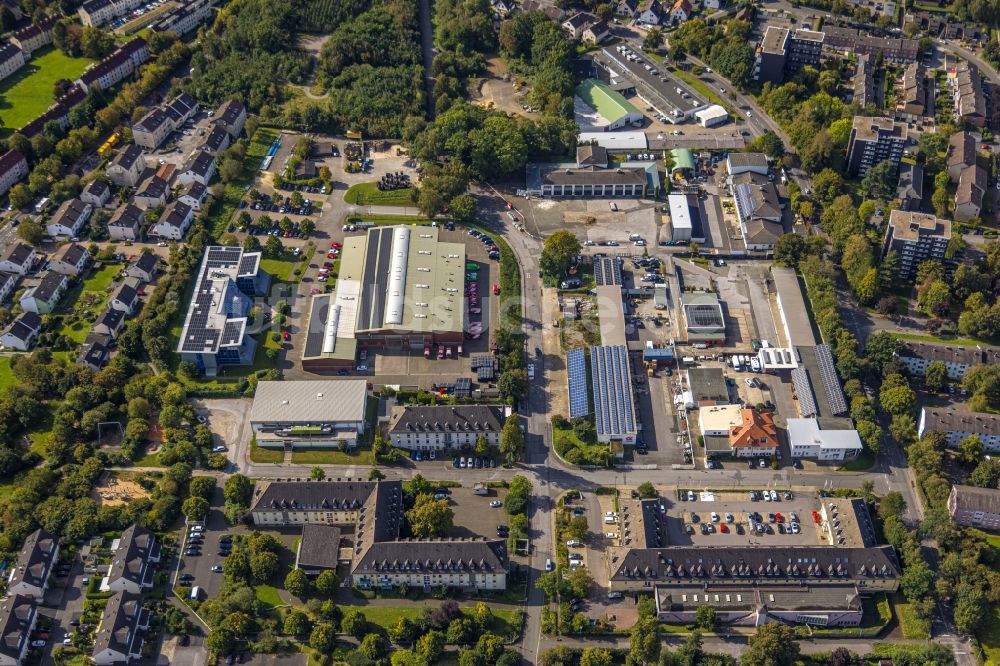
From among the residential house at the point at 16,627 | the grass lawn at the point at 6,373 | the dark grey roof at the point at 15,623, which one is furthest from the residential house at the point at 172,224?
the dark grey roof at the point at 15,623

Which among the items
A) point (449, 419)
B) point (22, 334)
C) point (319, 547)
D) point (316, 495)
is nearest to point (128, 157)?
point (22, 334)

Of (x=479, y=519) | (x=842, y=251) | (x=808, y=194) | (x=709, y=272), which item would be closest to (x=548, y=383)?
(x=479, y=519)

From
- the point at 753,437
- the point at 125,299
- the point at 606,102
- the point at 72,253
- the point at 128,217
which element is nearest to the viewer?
the point at 753,437

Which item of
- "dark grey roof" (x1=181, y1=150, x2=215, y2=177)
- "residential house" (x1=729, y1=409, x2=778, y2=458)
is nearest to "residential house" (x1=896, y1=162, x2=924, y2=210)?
"residential house" (x1=729, y1=409, x2=778, y2=458)

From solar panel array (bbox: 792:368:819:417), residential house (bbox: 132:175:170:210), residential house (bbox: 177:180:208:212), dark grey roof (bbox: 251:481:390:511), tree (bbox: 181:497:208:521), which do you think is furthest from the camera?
residential house (bbox: 132:175:170:210)

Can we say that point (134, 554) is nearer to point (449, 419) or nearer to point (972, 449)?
point (449, 419)

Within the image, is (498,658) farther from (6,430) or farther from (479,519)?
(6,430)

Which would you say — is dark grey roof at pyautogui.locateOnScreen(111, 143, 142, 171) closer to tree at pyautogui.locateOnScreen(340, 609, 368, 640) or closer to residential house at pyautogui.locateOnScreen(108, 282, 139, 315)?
residential house at pyautogui.locateOnScreen(108, 282, 139, 315)
